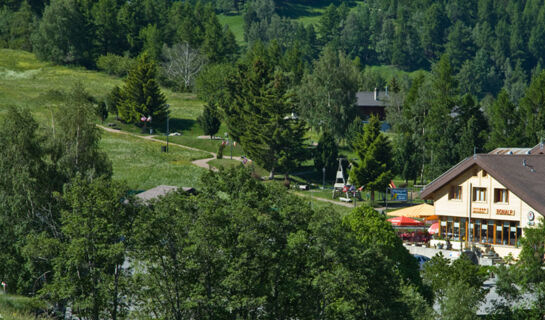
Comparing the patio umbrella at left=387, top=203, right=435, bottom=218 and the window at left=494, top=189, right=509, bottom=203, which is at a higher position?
the window at left=494, top=189, right=509, bottom=203

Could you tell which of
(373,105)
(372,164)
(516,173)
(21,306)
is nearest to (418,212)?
(516,173)

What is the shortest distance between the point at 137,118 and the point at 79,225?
72786 millimetres

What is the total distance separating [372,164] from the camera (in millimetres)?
81125

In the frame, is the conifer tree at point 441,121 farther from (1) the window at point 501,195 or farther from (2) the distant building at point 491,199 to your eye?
(1) the window at point 501,195

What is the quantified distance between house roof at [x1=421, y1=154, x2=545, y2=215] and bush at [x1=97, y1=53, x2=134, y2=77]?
279 feet

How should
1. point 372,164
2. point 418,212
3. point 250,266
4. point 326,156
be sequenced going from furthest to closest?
point 326,156 → point 372,164 → point 418,212 → point 250,266

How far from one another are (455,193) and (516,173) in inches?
195

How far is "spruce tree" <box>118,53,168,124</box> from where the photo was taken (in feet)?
344

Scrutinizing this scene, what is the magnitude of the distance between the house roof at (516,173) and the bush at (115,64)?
3352 inches

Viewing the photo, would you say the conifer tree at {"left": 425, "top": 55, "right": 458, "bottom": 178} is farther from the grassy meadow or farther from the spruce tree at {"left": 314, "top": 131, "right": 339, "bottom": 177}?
the grassy meadow

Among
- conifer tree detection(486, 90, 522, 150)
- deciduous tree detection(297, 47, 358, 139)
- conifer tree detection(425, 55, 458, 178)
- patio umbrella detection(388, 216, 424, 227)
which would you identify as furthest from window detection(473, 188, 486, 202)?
deciduous tree detection(297, 47, 358, 139)

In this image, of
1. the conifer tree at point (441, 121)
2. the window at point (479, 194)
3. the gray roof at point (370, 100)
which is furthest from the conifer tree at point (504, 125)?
the window at point (479, 194)

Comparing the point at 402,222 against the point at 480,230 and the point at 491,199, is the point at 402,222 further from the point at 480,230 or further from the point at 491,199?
the point at 491,199

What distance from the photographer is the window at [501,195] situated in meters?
60.1
